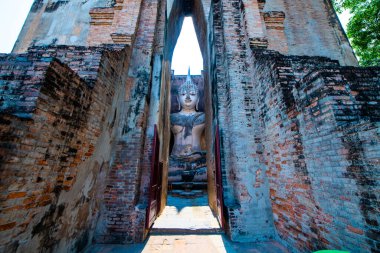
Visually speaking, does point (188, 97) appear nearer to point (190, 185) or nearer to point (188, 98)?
point (188, 98)

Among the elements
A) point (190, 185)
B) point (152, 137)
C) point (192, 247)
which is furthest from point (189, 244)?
point (190, 185)

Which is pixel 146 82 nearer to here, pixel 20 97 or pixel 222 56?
pixel 222 56

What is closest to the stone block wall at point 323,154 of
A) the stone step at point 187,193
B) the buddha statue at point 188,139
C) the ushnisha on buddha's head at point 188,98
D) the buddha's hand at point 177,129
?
the stone step at point 187,193

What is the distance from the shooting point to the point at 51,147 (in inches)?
89.7

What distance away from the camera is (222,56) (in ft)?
17.1

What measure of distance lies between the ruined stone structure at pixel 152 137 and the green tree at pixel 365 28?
4.36 metres

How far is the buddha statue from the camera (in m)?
12.4

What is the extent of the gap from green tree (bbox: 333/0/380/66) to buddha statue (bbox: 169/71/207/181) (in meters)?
10.4

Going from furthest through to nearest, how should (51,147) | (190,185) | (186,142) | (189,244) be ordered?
(186,142), (190,185), (189,244), (51,147)

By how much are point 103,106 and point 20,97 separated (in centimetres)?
149

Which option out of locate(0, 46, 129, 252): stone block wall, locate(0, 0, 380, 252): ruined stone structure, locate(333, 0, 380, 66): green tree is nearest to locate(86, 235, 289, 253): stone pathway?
locate(0, 0, 380, 252): ruined stone structure

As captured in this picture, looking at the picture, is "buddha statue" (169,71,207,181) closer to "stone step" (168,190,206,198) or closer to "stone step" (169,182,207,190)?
"stone step" (169,182,207,190)

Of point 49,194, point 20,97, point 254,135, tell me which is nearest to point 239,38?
point 254,135

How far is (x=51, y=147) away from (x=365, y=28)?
13419mm
